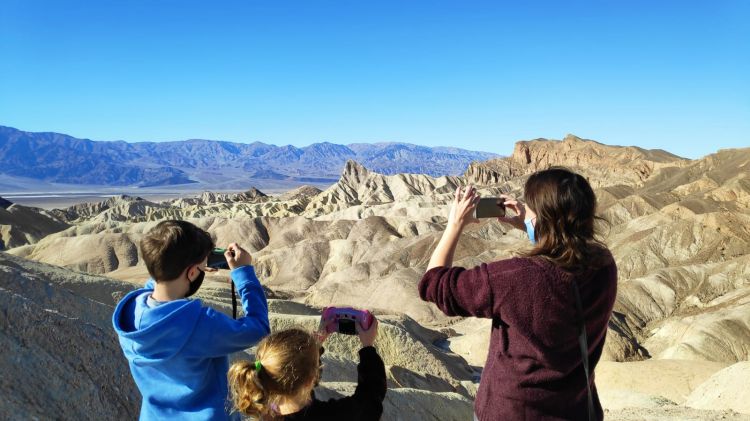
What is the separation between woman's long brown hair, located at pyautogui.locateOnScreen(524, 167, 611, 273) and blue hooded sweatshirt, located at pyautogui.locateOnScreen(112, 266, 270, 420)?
1.32 metres

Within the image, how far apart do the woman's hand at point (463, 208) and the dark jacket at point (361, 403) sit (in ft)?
2.24

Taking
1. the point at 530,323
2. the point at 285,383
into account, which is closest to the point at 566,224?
the point at 530,323

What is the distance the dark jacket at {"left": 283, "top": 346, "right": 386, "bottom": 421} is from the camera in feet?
8.41

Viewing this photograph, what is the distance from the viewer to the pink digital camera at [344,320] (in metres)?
2.79

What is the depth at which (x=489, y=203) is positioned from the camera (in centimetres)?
297

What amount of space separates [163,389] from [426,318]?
2914 cm

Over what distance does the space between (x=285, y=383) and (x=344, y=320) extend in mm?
462

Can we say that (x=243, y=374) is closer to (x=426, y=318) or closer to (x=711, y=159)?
(x=426, y=318)

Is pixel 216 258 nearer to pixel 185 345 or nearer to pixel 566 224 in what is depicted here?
pixel 185 345

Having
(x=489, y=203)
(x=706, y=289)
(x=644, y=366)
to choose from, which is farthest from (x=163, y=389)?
(x=706, y=289)

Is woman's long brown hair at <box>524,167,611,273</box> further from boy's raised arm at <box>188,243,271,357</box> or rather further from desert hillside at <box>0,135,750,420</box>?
boy's raised arm at <box>188,243,271,357</box>

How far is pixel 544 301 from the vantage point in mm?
2508

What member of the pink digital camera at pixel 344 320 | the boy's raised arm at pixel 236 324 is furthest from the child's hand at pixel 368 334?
the boy's raised arm at pixel 236 324

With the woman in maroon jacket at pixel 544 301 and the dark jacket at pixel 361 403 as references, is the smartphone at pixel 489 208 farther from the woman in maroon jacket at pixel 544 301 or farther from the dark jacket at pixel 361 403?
the dark jacket at pixel 361 403
